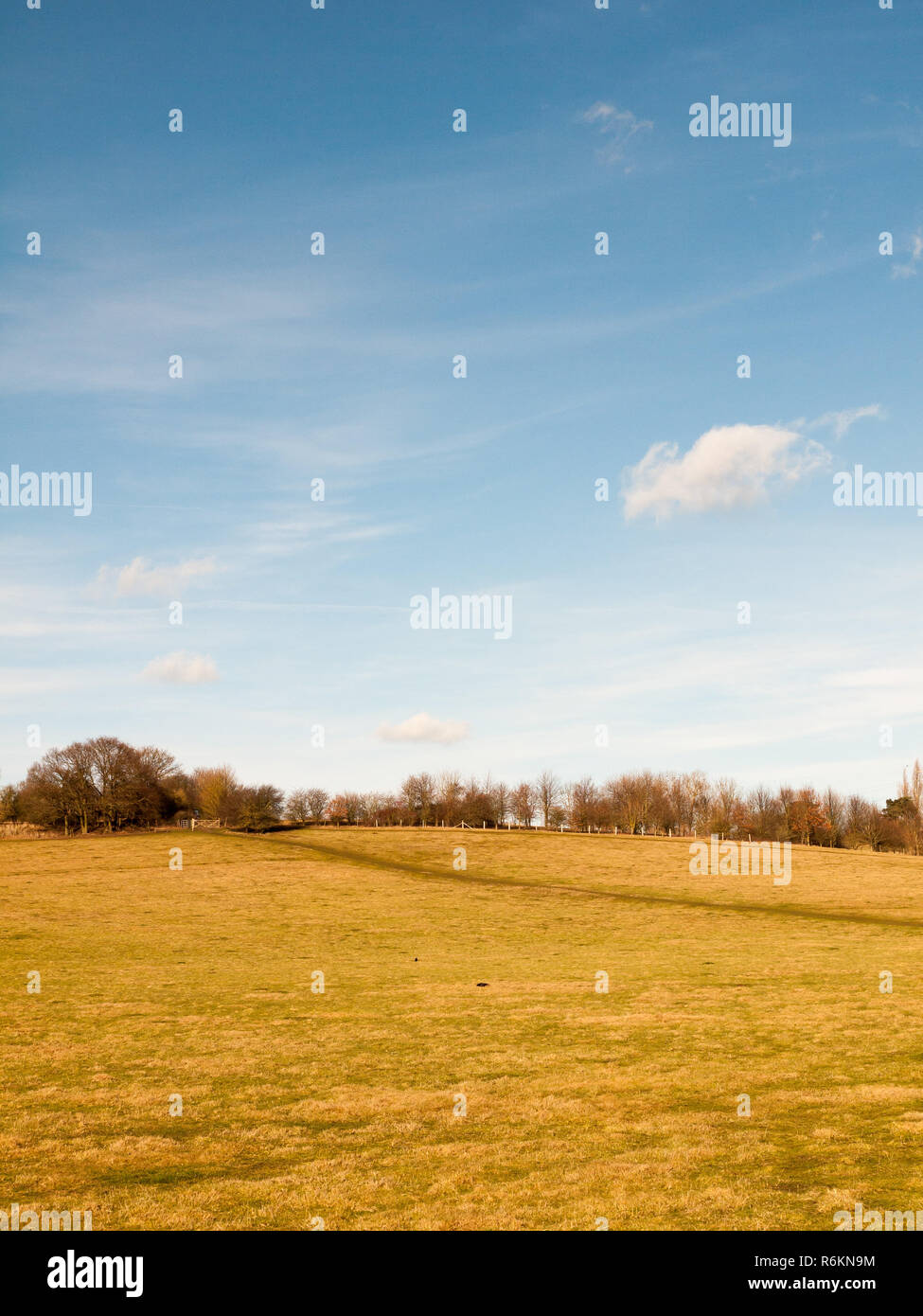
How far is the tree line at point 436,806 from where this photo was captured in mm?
104688

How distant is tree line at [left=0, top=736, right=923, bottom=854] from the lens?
10469 cm

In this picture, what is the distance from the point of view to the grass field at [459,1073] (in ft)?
36.2

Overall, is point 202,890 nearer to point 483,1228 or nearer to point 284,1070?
point 284,1070

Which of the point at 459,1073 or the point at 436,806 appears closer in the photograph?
the point at 459,1073

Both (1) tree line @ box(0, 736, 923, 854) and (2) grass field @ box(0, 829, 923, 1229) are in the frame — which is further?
(1) tree line @ box(0, 736, 923, 854)

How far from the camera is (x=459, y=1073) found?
17.6m

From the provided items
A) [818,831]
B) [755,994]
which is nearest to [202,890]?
[755,994]

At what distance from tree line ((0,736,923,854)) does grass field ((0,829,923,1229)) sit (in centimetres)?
6059

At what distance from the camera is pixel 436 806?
5349 inches

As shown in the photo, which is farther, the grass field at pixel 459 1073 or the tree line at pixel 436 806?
the tree line at pixel 436 806

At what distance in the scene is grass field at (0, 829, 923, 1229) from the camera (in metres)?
11.0

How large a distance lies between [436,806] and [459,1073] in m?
119

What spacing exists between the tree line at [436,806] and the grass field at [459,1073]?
6059 centimetres
